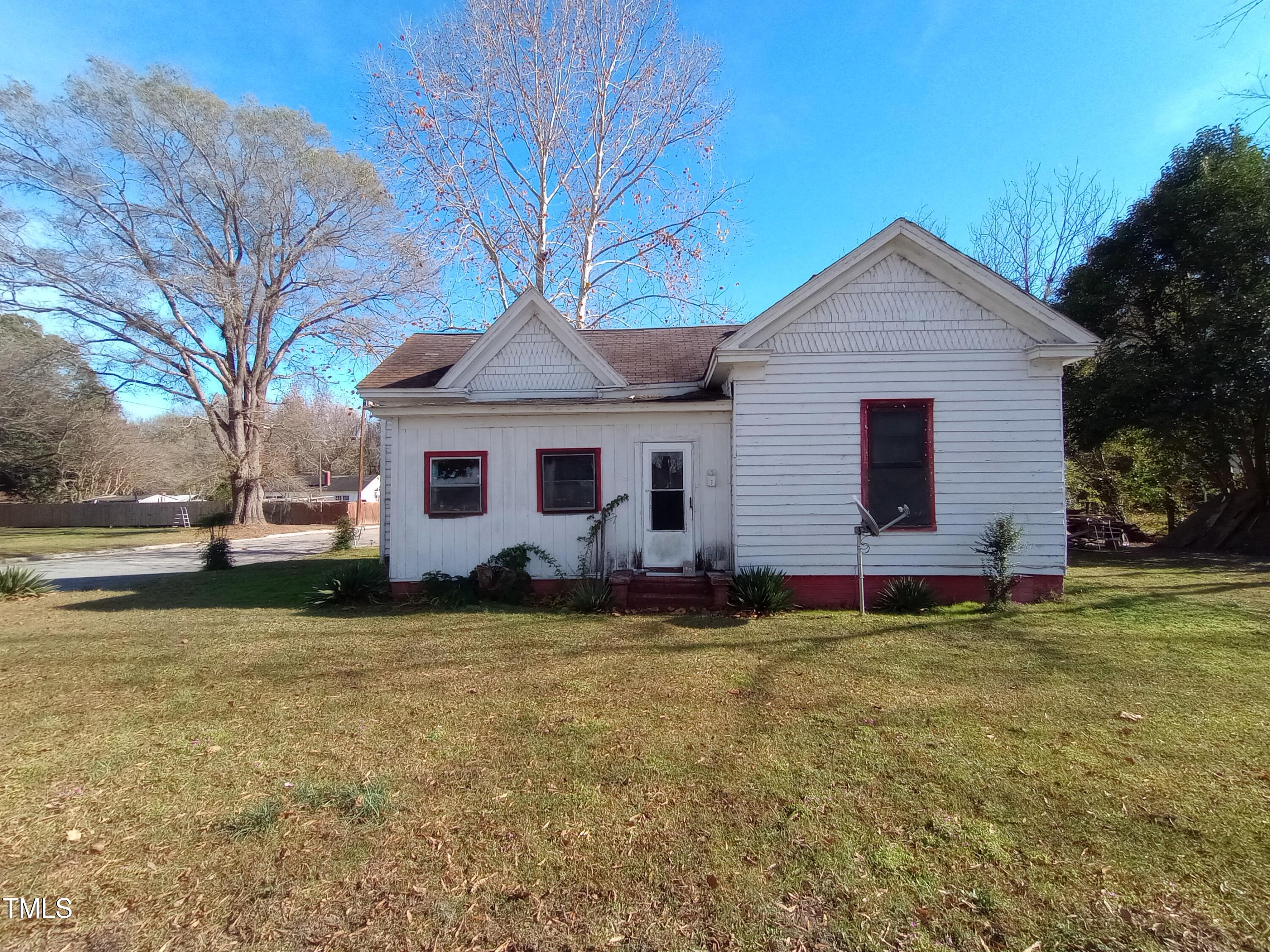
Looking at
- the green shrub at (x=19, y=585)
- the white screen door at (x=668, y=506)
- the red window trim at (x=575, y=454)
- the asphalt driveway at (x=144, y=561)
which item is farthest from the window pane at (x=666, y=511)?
the green shrub at (x=19, y=585)

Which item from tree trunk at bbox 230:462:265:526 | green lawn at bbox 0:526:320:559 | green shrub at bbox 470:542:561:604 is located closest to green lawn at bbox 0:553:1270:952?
green shrub at bbox 470:542:561:604

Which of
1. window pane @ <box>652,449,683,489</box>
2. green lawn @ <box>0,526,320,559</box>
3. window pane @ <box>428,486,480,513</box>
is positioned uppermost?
window pane @ <box>652,449,683,489</box>

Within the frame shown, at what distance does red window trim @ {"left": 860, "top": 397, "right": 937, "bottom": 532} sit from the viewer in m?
9.12

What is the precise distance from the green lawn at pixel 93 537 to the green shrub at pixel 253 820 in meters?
19.3

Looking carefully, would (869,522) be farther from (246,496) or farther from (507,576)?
(246,496)

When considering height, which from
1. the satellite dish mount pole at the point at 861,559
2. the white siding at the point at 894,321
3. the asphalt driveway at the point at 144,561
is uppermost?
the white siding at the point at 894,321

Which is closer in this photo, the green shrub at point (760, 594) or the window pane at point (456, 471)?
the green shrub at point (760, 594)

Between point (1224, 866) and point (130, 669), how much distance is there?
8.35 metres

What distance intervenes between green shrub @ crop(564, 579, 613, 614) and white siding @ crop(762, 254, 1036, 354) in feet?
14.1

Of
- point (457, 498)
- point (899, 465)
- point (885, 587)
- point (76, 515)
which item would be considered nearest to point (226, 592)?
point (457, 498)

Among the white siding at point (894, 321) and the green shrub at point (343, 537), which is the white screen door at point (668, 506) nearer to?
the white siding at point (894, 321)

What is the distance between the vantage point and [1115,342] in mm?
16734

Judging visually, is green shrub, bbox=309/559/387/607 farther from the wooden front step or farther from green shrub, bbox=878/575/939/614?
green shrub, bbox=878/575/939/614

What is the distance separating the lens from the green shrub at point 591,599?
8961 mm
